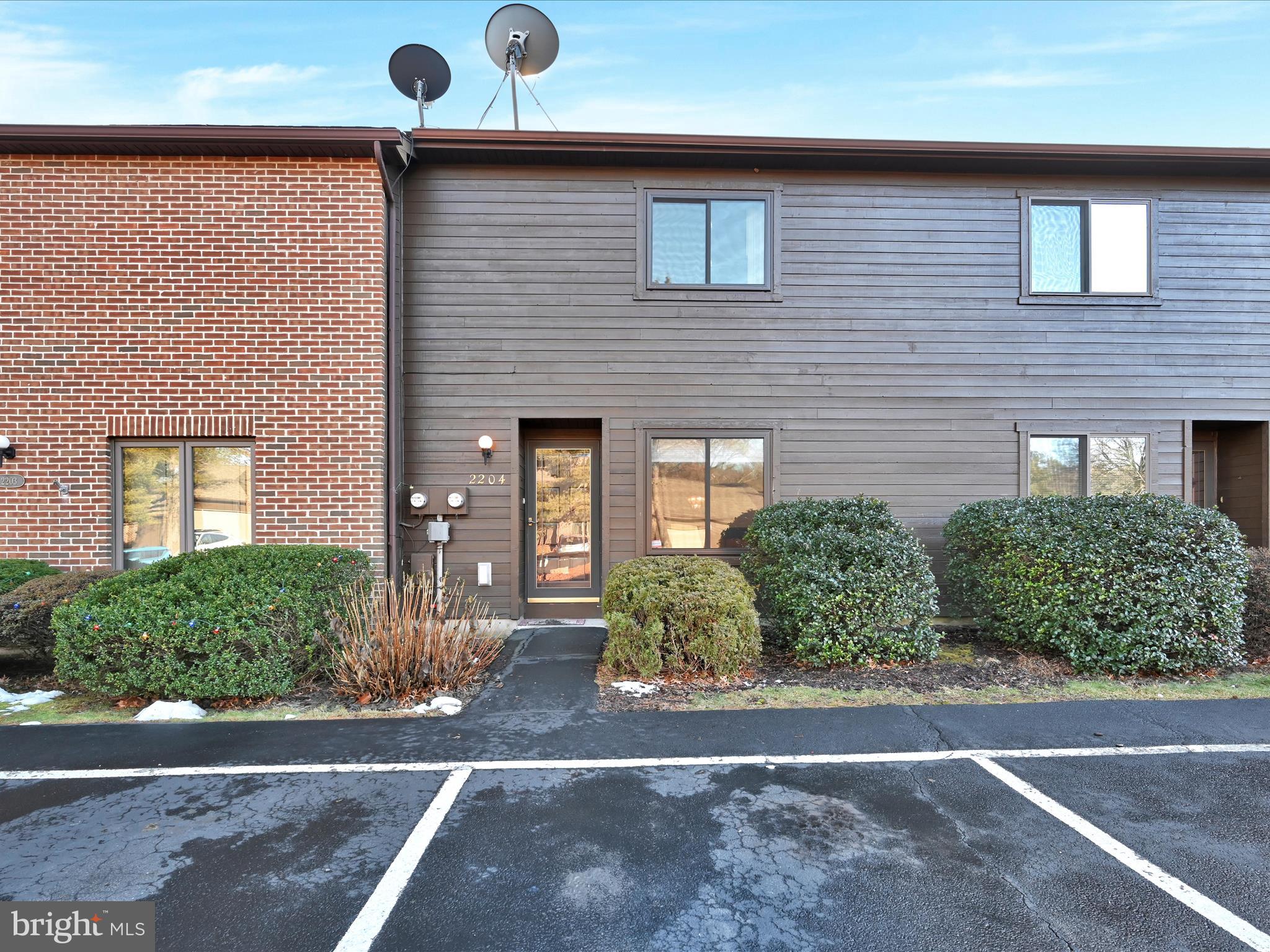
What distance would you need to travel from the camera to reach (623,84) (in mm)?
10773

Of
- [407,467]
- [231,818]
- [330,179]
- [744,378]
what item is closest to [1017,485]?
[744,378]

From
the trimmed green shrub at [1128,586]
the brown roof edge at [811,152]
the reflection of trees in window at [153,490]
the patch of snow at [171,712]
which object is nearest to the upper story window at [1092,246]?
the brown roof edge at [811,152]

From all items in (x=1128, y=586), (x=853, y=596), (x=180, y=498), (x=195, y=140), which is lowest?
(x=853, y=596)

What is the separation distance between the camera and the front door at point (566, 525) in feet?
23.7

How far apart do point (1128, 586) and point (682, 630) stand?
11.9 feet

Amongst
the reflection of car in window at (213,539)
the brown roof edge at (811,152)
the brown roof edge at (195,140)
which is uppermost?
the brown roof edge at (811,152)

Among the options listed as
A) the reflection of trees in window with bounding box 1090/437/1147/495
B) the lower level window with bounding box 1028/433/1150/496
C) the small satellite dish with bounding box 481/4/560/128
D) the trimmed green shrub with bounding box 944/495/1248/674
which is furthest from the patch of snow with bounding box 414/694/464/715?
the small satellite dish with bounding box 481/4/560/128

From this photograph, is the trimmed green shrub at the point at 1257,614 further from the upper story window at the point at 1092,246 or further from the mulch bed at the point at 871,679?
the upper story window at the point at 1092,246

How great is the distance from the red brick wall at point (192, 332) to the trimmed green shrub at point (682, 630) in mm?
3146

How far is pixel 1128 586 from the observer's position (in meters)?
4.82

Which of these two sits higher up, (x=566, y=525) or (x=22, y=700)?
(x=566, y=525)

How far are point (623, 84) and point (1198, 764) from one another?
11.9 meters

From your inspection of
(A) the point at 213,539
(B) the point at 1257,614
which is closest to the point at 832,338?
(B) the point at 1257,614

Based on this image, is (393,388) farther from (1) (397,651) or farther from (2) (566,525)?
(1) (397,651)
